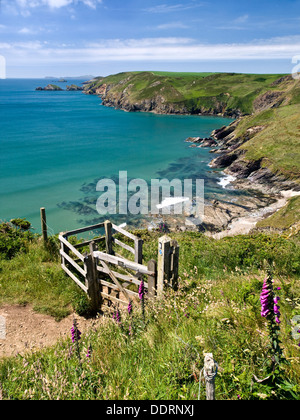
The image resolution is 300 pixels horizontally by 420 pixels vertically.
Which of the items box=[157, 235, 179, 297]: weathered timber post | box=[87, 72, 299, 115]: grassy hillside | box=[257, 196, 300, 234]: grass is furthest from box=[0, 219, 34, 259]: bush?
box=[87, 72, 299, 115]: grassy hillside

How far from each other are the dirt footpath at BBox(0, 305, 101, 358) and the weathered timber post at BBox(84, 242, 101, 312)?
0.60 metres

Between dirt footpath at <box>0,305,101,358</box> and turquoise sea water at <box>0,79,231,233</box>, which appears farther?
turquoise sea water at <box>0,79,231,233</box>

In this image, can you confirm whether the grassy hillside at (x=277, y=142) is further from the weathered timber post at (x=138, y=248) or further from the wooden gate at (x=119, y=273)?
the wooden gate at (x=119, y=273)

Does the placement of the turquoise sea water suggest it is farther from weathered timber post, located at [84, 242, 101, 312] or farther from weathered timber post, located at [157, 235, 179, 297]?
weathered timber post, located at [157, 235, 179, 297]

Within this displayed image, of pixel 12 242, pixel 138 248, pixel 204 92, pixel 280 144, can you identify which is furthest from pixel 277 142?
pixel 204 92

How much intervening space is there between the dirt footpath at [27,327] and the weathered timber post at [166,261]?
1.99 meters

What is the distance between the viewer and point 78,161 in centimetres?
5394

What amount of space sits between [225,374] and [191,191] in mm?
35459

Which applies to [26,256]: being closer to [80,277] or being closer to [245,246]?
[80,277]

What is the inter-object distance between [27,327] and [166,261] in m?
4.44

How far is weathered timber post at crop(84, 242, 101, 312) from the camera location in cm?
818
